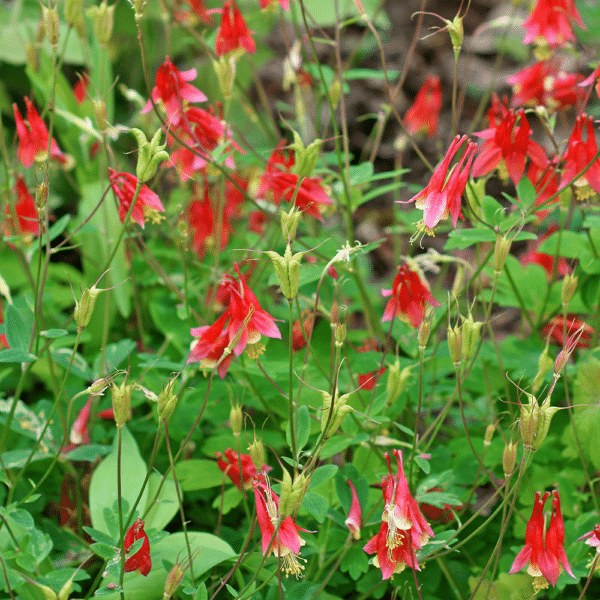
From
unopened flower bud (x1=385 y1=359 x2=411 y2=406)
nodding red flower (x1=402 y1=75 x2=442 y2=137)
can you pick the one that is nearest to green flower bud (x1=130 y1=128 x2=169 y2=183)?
unopened flower bud (x1=385 y1=359 x2=411 y2=406)

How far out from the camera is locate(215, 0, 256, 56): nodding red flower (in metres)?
0.90

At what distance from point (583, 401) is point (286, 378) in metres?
0.38

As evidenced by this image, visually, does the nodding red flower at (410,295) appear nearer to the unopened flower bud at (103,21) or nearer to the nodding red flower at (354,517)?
the nodding red flower at (354,517)

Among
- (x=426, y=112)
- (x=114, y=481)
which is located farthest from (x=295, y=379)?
(x=426, y=112)

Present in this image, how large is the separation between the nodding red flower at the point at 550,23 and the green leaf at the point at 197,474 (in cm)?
75

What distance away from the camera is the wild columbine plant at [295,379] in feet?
2.08

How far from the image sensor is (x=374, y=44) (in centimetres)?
244

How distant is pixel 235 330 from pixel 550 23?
0.68 m

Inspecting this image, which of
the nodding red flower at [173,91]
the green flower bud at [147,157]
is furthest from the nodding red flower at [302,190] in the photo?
the green flower bud at [147,157]

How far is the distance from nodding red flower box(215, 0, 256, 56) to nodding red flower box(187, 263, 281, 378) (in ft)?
1.33

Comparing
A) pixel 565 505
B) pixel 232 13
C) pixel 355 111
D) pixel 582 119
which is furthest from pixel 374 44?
pixel 565 505

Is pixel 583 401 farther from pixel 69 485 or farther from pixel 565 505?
pixel 69 485

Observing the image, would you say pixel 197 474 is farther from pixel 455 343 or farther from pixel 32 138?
pixel 32 138

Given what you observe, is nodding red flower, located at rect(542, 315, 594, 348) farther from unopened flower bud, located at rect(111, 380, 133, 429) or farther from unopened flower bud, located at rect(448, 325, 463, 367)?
unopened flower bud, located at rect(111, 380, 133, 429)
